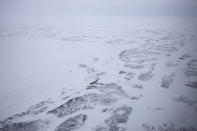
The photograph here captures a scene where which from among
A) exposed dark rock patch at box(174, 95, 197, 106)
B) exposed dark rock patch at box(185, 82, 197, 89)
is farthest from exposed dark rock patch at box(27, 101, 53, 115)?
exposed dark rock patch at box(185, 82, 197, 89)

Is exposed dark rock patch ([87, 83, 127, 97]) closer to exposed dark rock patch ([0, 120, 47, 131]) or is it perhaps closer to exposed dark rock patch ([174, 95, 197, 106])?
exposed dark rock patch ([174, 95, 197, 106])

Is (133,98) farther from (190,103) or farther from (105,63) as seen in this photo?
(105,63)

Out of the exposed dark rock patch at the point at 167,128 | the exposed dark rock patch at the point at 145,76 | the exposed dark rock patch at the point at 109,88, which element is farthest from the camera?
the exposed dark rock patch at the point at 145,76

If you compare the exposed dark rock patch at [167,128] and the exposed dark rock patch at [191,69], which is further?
the exposed dark rock patch at [191,69]

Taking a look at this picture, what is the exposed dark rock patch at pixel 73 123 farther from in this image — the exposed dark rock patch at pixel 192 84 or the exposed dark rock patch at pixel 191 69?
the exposed dark rock patch at pixel 191 69

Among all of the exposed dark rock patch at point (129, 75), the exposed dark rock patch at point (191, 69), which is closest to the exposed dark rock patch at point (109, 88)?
the exposed dark rock patch at point (129, 75)

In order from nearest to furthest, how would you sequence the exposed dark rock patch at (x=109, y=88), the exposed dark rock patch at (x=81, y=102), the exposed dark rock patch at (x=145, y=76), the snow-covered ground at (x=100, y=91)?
the snow-covered ground at (x=100, y=91) < the exposed dark rock patch at (x=81, y=102) < the exposed dark rock patch at (x=109, y=88) < the exposed dark rock patch at (x=145, y=76)

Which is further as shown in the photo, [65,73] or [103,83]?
[65,73]

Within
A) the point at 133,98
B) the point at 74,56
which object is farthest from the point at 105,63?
the point at 133,98
